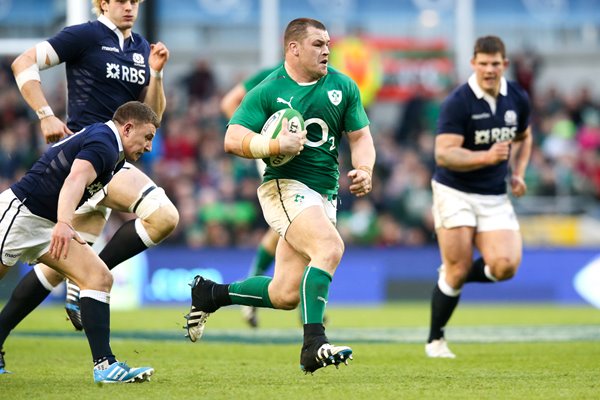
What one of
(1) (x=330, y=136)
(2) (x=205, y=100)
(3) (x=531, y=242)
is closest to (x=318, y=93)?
(1) (x=330, y=136)

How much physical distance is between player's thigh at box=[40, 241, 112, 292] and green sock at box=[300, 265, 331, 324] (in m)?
1.15

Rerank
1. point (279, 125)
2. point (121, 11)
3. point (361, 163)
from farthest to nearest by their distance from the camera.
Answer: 1. point (121, 11)
2. point (361, 163)
3. point (279, 125)

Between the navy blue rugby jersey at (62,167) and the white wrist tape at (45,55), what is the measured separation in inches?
49.8

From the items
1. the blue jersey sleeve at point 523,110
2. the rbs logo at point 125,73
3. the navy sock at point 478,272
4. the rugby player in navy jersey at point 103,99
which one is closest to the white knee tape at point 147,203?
the rugby player in navy jersey at point 103,99

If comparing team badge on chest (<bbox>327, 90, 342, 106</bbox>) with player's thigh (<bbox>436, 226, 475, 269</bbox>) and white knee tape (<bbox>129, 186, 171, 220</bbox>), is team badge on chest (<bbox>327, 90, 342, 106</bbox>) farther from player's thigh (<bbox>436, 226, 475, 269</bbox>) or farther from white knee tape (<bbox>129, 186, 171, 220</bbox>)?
player's thigh (<bbox>436, 226, 475, 269</bbox>)

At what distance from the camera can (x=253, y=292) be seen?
23.2 feet

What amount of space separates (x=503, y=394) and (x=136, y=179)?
3.04 meters

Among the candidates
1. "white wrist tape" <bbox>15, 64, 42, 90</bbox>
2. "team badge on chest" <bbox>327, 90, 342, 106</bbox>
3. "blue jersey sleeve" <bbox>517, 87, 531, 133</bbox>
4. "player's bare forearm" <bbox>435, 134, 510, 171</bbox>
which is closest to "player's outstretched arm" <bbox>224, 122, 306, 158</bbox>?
"team badge on chest" <bbox>327, 90, 342, 106</bbox>

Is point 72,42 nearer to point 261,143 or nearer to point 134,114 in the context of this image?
point 134,114

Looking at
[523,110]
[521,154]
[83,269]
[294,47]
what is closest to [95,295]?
[83,269]

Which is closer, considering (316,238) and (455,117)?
(316,238)

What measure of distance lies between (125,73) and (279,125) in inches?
67.5

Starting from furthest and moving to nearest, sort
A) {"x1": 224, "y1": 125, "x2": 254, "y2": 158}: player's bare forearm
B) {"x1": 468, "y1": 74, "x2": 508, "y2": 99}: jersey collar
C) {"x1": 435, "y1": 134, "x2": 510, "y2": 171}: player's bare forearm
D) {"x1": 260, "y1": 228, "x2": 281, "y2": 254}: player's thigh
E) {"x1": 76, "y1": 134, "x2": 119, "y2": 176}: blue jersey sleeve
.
→ {"x1": 260, "y1": 228, "x2": 281, "y2": 254}: player's thigh
{"x1": 468, "y1": 74, "x2": 508, "y2": 99}: jersey collar
{"x1": 435, "y1": 134, "x2": 510, "y2": 171}: player's bare forearm
{"x1": 224, "y1": 125, "x2": 254, "y2": 158}: player's bare forearm
{"x1": 76, "y1": 134, "x2": 119, "y2": 176}: blue jersey sleeve

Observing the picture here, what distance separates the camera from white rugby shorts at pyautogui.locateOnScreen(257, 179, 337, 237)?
6.84 metres
